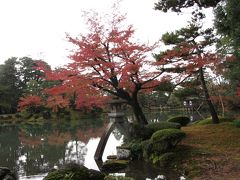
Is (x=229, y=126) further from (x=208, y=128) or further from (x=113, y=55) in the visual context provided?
(x=113, y=55)

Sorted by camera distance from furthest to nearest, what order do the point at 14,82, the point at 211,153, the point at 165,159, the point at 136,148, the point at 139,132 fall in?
1. the point at 14,82
2. the point at 139,132
3. the point at 136,148
4. the point at 165,159
5. the point at 211,153

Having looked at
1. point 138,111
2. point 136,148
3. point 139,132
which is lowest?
point 136,148

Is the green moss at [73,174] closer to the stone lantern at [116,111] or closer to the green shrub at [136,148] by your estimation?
the green shrub at [136,148]

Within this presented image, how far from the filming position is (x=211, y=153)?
9242 mm

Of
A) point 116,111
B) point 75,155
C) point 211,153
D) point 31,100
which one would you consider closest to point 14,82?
point 31,100

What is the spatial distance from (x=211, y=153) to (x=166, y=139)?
1462mm

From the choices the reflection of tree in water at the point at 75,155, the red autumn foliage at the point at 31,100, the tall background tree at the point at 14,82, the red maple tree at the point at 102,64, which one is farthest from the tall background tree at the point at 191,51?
the tall background tree at the point at 14,82

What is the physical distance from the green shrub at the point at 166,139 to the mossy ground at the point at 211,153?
1.32 feet

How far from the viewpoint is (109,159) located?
1102cm

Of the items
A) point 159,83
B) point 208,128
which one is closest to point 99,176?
point 159,83

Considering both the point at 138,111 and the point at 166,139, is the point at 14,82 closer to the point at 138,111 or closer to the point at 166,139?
the point at 138,111

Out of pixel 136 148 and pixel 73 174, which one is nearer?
pixel 73 174

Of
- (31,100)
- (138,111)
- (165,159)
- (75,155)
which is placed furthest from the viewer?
(31,100)

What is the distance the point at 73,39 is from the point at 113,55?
1665mm
